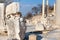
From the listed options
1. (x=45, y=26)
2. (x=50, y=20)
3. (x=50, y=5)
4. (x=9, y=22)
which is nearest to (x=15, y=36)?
(x=9, y=22)

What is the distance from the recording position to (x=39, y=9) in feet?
15.5

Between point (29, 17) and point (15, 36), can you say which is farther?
point (29, 17)

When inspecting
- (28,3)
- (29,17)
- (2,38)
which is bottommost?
(2,38)

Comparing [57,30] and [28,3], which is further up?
[28,3]

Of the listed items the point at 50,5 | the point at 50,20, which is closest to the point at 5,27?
the point at 50,20

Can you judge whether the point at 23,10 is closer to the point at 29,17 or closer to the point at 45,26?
the point at 29,17

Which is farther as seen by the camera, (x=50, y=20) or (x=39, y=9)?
(x=39, y=9)

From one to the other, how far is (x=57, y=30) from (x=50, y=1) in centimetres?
97

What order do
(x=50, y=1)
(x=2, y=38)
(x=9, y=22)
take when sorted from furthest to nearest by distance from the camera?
(x=50, y=1) → (x=2, y=38) → (x=9, y=22)

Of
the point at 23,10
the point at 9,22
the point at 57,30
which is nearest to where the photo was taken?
the point at 9,22

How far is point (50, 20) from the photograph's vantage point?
4.43 m

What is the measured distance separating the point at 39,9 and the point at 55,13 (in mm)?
386

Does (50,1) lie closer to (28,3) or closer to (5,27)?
(28,3)

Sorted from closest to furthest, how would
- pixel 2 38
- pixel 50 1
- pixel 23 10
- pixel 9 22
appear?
pixel 9 22 → pixel 2 38 → pixel 23 10 → pixel 50 1
